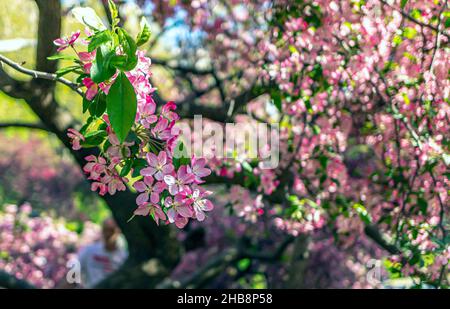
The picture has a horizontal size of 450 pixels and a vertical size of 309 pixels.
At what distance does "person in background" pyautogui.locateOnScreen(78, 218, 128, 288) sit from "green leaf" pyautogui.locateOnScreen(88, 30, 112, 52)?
492 cm

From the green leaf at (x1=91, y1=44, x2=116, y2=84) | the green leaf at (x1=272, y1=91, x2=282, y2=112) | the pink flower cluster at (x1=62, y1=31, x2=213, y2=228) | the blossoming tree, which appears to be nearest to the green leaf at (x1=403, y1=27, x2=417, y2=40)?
the blossoming tree

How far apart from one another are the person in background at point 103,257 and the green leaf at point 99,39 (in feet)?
16.1

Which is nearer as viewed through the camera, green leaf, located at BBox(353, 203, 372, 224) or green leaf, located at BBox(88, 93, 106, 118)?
green leaf, located at BBox(88, 93, 106, 118)

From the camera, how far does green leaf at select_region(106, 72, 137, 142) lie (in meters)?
2.19

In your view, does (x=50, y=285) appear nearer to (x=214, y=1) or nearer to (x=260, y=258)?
(x=260, y=258)

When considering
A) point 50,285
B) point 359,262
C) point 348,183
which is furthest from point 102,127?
point 359,262

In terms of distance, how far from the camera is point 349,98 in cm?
479

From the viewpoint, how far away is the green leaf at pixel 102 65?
7.23 ft

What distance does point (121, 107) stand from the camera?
220 cm

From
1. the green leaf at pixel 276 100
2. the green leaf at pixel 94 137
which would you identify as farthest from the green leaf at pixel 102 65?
the green leaf at pixel 276 100

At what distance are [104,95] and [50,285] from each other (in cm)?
510

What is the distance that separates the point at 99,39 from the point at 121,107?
0.25 meters

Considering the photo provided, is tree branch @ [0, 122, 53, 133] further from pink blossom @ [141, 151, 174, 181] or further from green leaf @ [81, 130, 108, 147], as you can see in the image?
pink blossom @ [141, 151, 174, 181]

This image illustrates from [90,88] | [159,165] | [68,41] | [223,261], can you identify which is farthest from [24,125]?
[159,165]
